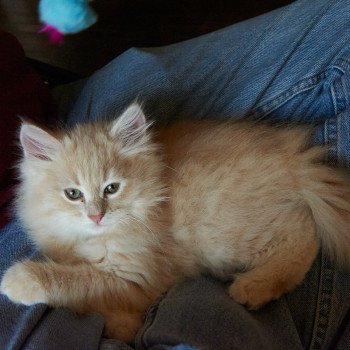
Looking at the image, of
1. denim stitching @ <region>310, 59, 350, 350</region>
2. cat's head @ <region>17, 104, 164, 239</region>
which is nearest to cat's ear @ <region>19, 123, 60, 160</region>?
cat's head @ <region>17, 104, 164, 239</region>

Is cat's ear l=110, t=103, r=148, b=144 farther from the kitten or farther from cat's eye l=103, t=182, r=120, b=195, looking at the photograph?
cat's eye l=103, t=182, r=120, b=195

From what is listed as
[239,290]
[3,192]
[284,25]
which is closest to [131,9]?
[284,25]

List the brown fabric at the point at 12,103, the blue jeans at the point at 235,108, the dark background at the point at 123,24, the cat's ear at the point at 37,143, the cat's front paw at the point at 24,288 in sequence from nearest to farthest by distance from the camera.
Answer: the blue jeans at the point at 235,108
the cat's front paw at the point at 24,288
the cat's ear at the point at 37,143
the brown fabric at the point at 12,103
the dark background at the point at 123,24

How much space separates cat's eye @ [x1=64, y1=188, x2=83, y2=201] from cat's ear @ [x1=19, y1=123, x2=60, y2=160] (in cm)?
12

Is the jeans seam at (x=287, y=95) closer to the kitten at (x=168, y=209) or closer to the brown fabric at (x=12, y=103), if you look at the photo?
the kitten at (x=168, y=209)

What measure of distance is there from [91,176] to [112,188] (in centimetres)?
6

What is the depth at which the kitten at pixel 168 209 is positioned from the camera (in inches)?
45.9

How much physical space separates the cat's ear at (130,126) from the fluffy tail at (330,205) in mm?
457

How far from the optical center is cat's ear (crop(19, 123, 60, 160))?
1151mm

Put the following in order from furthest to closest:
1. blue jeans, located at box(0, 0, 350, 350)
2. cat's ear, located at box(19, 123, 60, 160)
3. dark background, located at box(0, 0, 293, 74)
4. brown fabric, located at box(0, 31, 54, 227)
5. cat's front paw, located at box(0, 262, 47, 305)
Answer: dark background, located at box(0, 0, 293, 74) → brown fabric, located at box(0, 31, 54, 227) → cat's ear, located at box(19, 123, 60, 160) → cat's front paw, located at box(0, 262, 47, 305) → blue jeans, located at box(0, 0, 350, 350)

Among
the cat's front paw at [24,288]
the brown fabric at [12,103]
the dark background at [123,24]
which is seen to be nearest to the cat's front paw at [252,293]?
the cat's front paw at [24,288]

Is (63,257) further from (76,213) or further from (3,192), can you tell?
(3,192)

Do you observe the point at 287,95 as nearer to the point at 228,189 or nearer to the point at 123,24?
the point at 228,189

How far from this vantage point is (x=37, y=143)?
121 cm
